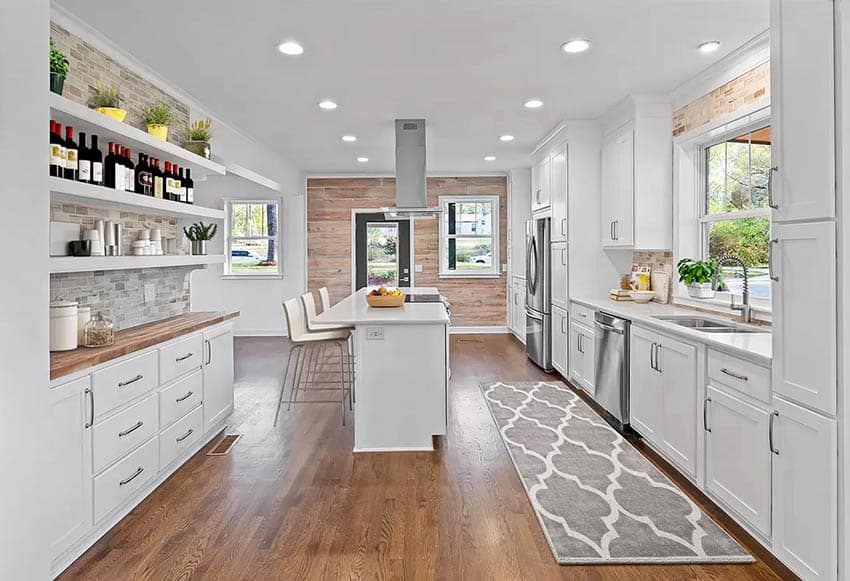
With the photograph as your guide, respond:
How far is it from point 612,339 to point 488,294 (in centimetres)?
505

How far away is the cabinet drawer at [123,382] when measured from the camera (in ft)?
8.31

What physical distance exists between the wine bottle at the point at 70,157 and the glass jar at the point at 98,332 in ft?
2.22

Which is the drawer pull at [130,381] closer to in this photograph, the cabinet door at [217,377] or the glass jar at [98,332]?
the glass jar at [98,332]

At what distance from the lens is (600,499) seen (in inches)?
117

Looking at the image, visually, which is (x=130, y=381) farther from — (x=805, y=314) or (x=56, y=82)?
(x=805, y=314)

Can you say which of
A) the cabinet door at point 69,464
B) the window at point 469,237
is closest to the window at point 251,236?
the window at point 469,237

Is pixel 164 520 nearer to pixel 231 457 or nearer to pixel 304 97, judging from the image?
pixel 231 457

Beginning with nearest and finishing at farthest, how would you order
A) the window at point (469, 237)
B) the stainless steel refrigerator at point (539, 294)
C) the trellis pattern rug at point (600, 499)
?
the trellis pattern rug at point (600, 499)
the stainless steel refrigerator at point (539, 294)
the window at point (469, 237)

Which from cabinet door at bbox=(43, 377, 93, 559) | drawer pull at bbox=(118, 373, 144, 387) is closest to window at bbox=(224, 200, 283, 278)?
drawer pull at bbox=(118, 373, 144, 387)

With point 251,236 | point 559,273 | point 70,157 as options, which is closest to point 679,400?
point 559,273

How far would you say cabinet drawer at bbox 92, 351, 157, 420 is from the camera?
8.31 ft

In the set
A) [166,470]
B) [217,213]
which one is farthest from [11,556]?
[217,213]

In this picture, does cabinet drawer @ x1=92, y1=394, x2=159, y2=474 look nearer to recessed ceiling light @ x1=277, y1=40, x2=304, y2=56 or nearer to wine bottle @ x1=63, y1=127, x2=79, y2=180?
wine bottle @ x1=63, y1=127, x2=79, y2=180

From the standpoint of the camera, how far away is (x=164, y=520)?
9.07 feet
